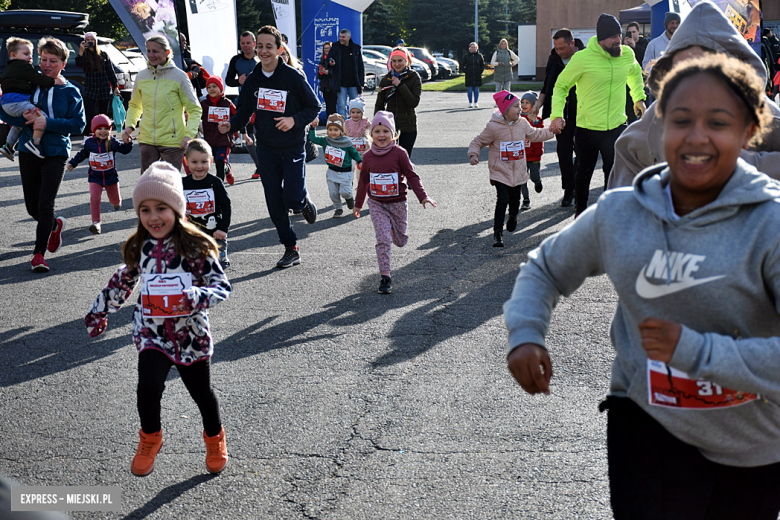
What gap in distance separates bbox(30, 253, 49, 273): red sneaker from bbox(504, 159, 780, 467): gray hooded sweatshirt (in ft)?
21.7

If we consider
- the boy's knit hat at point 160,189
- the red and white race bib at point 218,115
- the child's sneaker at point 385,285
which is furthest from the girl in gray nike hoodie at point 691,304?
the red and white race bib at point 218,115

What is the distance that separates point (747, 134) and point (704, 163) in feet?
0.52

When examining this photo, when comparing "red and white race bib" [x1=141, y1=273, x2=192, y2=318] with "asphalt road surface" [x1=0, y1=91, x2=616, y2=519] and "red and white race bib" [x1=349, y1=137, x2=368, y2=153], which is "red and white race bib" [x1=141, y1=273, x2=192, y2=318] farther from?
"red and white race bib" [x1=349, y1=137, x2=368, y2=153]

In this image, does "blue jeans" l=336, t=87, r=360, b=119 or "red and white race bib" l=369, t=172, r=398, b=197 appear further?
"blue jeans" l=336, t=87, r=360, b=119

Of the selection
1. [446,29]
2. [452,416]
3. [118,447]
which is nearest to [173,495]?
[118,447]

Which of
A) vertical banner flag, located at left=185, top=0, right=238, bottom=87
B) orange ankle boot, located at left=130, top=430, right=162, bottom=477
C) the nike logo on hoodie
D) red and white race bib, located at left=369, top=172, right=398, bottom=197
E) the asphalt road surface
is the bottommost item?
the asphalt road surface

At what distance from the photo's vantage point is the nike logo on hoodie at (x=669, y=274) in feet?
6.05

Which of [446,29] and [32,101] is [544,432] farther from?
[446,29]

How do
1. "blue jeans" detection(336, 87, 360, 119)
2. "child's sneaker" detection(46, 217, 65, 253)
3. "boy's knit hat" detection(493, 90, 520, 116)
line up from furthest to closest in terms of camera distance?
1. "blue jeans" detection(336, 87, 360, 119)
2. "boy's knit hat" detection(493, 90, 520, 116)
3. "child's sneaker" detection(46, 217, 65, 253)

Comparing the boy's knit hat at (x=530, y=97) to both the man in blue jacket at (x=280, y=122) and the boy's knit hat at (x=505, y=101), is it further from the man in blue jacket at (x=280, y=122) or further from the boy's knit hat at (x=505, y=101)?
the man in blue jacket at (x=280, y=122)

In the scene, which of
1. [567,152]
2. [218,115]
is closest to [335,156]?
[218,115]

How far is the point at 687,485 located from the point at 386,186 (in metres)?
5.15

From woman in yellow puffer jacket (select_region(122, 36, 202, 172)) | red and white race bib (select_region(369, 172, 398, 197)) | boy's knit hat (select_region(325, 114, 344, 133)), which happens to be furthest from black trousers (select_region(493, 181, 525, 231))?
woman in yellow puffer jacket (select_region(122, 36, 202, 172))

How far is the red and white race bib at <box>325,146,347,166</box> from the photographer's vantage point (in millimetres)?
10023
